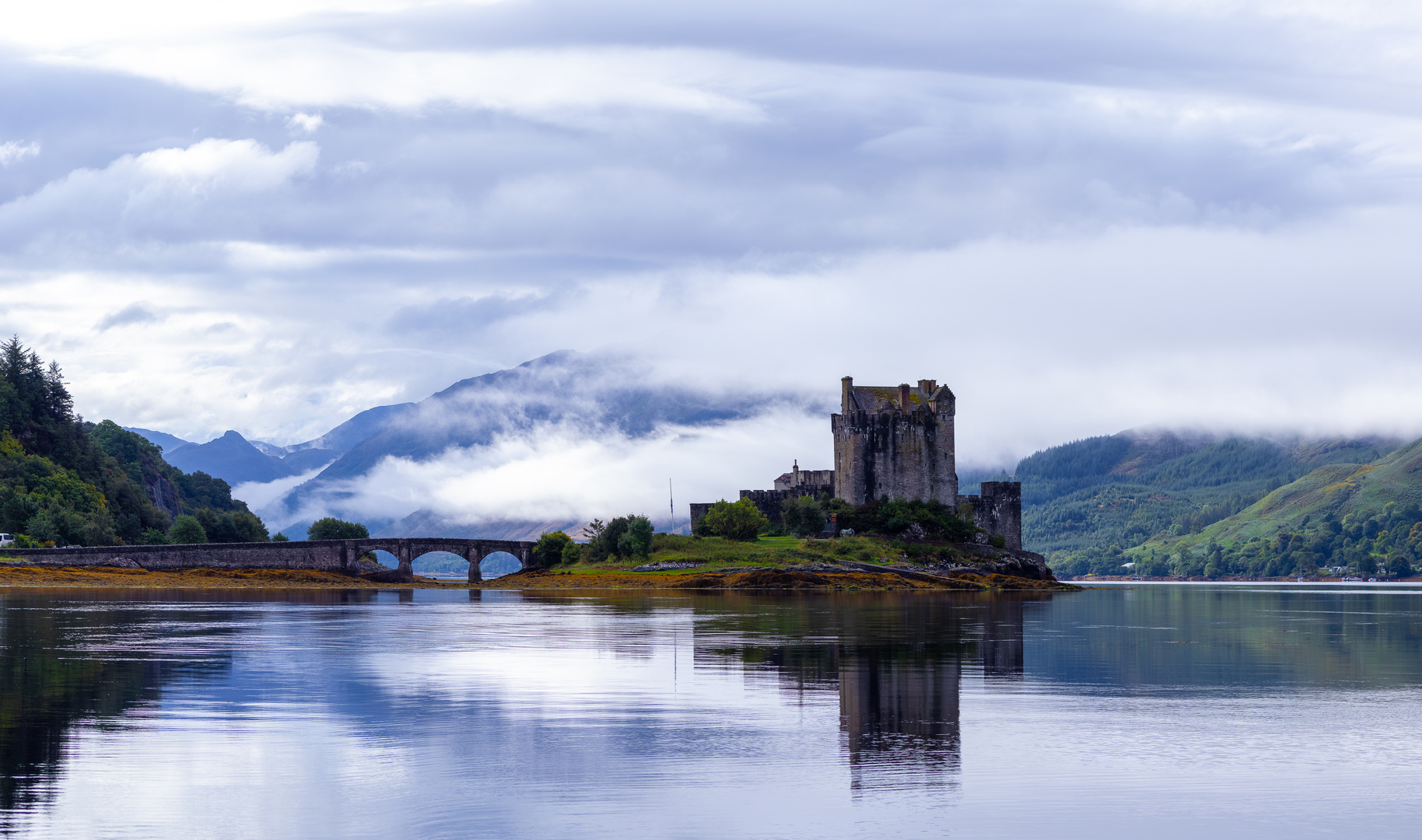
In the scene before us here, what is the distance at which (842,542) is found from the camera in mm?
121812

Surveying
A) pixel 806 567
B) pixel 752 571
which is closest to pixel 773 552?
pixel 752 571

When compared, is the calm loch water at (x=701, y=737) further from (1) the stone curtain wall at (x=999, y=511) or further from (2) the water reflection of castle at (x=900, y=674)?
(1) the stone curtain wall at (x=999, y=511)

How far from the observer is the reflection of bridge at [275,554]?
12188 cm

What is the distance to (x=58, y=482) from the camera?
148 metres

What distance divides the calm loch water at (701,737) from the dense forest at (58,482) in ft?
315

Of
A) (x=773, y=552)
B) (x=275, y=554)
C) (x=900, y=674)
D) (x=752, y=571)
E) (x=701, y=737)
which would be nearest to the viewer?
(x=701, y=737)

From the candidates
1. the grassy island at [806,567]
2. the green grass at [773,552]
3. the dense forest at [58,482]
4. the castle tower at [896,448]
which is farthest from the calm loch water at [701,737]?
the dense forest at [58,482]

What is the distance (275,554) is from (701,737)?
12383cm

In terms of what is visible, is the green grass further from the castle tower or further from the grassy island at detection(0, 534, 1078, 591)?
the castle tower

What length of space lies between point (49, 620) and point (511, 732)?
126 ft

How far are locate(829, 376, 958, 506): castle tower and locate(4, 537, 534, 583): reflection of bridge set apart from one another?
134ft

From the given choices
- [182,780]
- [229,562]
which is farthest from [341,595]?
[182,780]

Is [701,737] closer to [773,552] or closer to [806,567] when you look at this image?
[806,567]

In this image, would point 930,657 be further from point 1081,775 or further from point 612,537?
point 612,537
